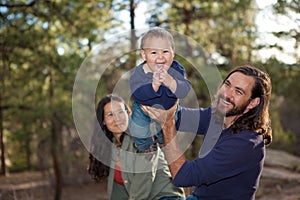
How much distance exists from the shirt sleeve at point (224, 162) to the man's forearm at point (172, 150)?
1.7 inches

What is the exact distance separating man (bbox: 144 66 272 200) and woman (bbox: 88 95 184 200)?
0.44m

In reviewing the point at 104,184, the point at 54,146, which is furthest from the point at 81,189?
the point at 54,146

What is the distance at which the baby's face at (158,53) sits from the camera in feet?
8.82

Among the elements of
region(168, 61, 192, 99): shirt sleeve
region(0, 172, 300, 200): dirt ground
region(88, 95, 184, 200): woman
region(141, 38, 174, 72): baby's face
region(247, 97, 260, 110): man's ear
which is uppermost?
region(141, 38, 174, 72): baby's face

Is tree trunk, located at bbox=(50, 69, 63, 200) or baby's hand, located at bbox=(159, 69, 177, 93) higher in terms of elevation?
baby's hand, located at bbox=(159, 69, 177, 93)

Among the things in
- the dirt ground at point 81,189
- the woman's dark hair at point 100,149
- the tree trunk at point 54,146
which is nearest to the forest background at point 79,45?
the tree trunk at point 54,146

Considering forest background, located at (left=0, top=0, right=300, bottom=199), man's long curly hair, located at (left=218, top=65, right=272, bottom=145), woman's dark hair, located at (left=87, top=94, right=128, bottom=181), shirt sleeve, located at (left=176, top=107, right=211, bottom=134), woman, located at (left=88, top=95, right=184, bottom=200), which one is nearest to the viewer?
man's long curly hair, located at (left=218, top=65, right=272, bottom=145)

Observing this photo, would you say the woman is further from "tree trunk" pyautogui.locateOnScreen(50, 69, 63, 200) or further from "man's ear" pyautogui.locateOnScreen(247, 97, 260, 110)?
"tree trunk" pyautogui.locateOnScreen(50, 69, 63, 200)

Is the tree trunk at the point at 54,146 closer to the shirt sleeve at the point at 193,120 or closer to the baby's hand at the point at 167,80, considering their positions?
the shirt sleeve at the point at 193,120

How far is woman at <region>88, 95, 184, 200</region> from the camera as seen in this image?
3.46 metres

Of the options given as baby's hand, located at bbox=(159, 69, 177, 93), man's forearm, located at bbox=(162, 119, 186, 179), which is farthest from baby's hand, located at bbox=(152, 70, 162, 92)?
man's forearm, located at bbox=(162, 119, 186, 179)

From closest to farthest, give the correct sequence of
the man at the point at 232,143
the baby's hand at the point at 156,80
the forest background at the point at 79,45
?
the baby's hand at the point at 156,80
the man at the point at 232,143
the forest background at the point at 79,45

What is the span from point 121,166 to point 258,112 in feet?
4.52

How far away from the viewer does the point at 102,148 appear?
4.08m
